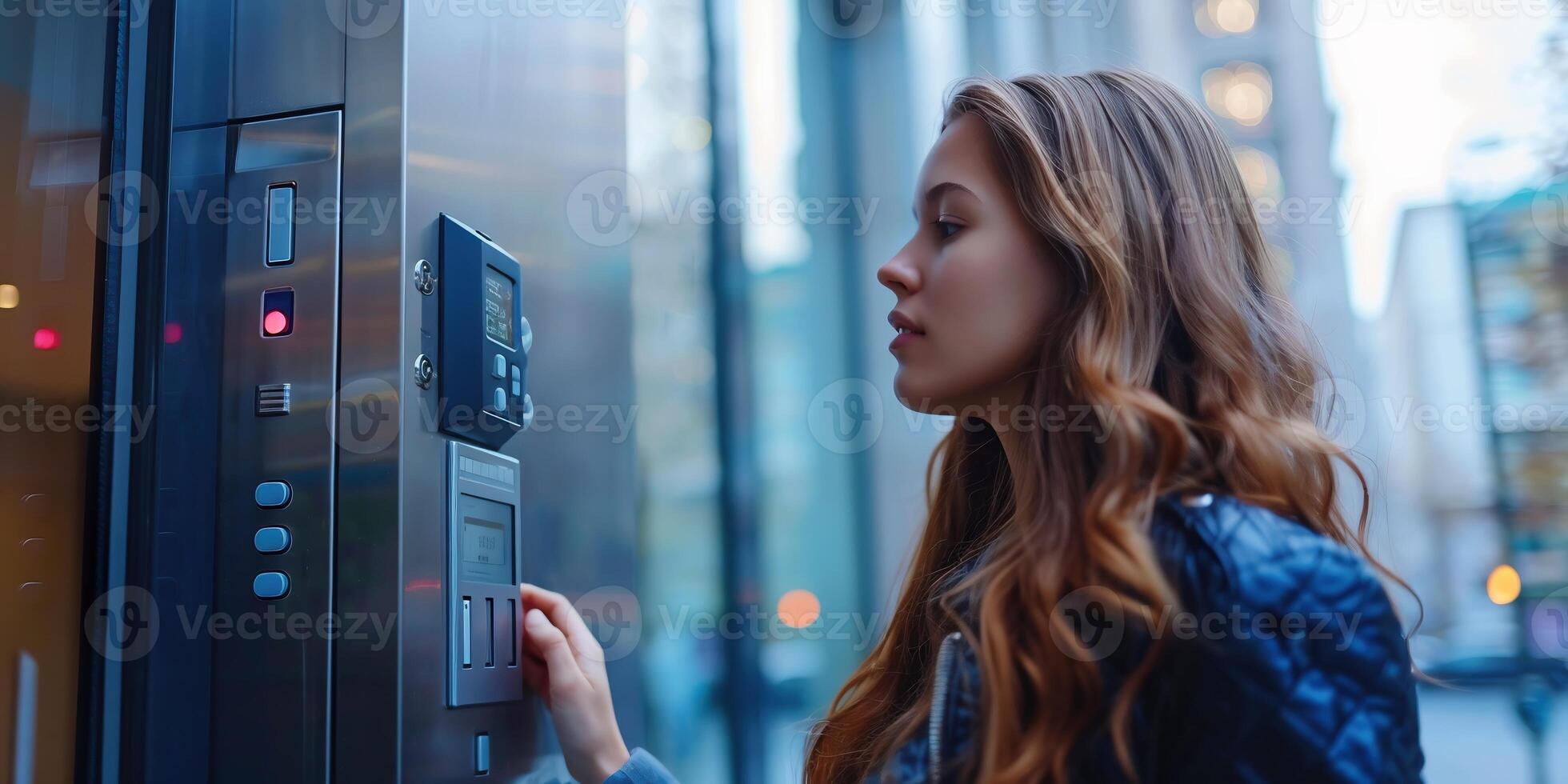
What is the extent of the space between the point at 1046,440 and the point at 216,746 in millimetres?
756

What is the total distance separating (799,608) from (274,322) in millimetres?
1821

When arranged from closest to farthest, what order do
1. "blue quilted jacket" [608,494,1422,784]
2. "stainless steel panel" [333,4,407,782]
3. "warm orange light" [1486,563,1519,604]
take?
"blue quilted jacket" [608,494,1422,784]
"stainless steel panel" [333,4,407,782]
"warm orange light" [1486,563,1519,604]

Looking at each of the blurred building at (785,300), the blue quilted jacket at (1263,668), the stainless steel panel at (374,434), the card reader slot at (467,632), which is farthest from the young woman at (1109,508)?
the blurred building at (785,300)

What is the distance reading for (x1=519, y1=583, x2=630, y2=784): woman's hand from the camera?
1.18m

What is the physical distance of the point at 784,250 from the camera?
281 cm

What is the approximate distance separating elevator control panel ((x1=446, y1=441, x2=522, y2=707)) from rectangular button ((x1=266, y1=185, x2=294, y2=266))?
0.23 m

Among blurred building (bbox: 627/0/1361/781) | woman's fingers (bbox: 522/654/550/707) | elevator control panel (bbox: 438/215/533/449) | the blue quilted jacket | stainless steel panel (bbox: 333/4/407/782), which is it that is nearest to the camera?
the blue quilted jacket

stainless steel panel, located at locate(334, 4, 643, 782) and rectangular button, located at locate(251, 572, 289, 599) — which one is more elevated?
stainless steel panel, located at locate(334, 4, 643, 782)

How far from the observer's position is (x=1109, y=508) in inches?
33.4

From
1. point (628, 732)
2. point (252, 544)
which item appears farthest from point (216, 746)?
point (628, 732)

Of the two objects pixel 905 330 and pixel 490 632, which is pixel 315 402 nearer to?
pixel 490 632

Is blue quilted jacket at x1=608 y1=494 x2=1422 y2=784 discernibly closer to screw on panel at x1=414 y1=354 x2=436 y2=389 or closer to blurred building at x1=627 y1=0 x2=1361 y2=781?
screw on panel at x1=414 y1=354 x2=436 y2=389

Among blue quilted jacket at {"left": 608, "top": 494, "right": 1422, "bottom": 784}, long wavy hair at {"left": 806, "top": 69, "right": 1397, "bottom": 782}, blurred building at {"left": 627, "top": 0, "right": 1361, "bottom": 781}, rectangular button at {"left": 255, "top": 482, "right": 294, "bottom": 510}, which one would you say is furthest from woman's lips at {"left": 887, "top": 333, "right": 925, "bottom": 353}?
blurred building at {"left": 627, "top": 0, "right": 1361, "bottom": 781}

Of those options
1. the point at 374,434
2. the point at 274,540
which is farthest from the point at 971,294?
the point at 274,540
